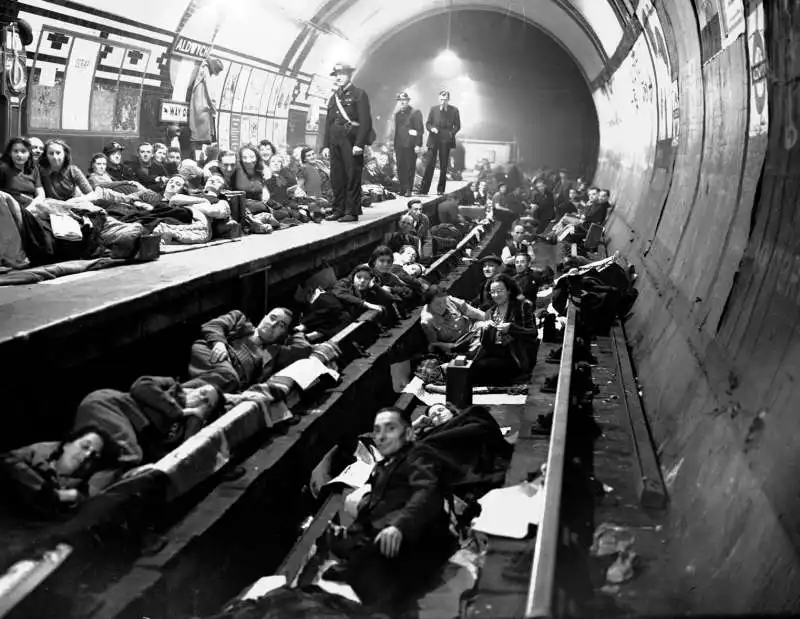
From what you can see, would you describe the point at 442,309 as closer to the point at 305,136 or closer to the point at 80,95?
the point at 80,95

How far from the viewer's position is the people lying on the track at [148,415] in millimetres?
5730

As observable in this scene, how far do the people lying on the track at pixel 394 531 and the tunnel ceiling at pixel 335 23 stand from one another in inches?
381

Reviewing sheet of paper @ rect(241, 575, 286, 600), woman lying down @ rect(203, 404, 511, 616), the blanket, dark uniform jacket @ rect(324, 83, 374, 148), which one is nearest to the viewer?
woman lying down @ rect(203, 404, 511, 616)

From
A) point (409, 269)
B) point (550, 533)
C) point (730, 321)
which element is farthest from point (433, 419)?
point (409, 269)

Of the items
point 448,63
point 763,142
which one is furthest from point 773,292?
point 448,63

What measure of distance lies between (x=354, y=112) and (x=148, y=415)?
344 inches

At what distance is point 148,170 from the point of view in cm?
1306

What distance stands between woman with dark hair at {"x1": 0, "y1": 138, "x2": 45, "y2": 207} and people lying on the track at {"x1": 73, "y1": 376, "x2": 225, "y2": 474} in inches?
139

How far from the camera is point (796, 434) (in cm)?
391

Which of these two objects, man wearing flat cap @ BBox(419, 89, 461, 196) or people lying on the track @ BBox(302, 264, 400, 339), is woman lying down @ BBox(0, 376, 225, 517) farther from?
man wearing flat cap @ BBox(419, 89, 461, 196)

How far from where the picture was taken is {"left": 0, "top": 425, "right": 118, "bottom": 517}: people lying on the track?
502cm

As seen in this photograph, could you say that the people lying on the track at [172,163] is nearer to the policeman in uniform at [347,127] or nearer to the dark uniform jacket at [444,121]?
the policeman in uniform at [347,127]

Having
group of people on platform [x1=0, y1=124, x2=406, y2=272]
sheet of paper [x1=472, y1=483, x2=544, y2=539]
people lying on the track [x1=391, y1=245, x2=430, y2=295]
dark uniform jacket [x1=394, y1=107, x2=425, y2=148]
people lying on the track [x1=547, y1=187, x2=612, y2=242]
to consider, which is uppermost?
dark uniform jacket [x1=394, y1=107, x2=425, y2=148]

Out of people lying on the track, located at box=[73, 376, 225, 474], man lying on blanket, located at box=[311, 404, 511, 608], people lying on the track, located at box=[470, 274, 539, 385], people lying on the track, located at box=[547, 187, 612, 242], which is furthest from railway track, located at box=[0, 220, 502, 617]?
people lying on the track, located at box=[547, 187, 612, 242]
